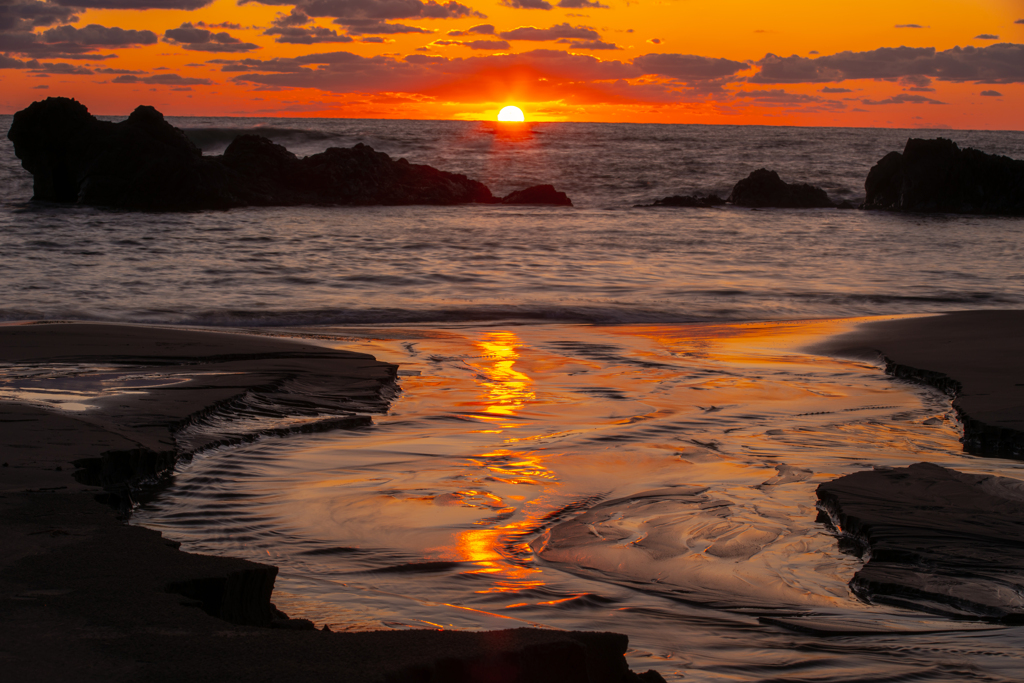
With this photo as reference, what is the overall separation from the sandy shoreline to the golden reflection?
76cm

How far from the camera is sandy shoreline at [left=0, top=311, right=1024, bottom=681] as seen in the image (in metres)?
1.88

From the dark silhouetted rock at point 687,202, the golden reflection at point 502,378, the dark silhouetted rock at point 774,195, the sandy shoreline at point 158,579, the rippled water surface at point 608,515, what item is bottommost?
the rippled water surface at point 608,515

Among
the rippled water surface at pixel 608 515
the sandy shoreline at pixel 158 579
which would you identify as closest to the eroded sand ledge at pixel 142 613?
the sandy shoreline at pixel 158 579

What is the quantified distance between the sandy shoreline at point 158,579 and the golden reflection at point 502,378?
0.76m

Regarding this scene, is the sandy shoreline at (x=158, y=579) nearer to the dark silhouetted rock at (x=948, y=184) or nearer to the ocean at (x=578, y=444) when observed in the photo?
the ocean at (x=578, y=444)

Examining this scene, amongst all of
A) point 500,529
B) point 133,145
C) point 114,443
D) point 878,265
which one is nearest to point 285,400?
point 114,443

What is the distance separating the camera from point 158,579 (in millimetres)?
2297

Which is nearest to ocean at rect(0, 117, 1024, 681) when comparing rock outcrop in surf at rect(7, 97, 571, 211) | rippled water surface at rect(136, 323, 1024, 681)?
rippled water surface at rect(136, 323, 1024, 681)

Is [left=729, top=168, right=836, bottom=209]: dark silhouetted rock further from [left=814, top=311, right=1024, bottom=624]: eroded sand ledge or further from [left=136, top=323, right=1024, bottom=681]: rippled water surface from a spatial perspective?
[left=814, top=311, right=1024, bottom=624]: eroded sand ledge

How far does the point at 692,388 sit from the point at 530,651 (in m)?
4.19

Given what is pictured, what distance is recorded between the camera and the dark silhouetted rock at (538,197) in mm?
26609

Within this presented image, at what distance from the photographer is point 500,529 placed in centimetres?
338

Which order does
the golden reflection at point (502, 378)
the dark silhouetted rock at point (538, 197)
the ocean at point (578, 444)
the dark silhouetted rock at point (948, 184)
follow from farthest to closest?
the dark silhouetted rock at point (948, 184)
the dark silhouetted rock at point (538, 197)
the golden reflection at point (502, 378)
the ocean at point (578, 444)

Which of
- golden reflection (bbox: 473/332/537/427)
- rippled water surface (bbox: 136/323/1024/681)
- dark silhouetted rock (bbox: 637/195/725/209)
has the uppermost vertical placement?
dark silhouetted rock (bbox: 637/195/725/209)
